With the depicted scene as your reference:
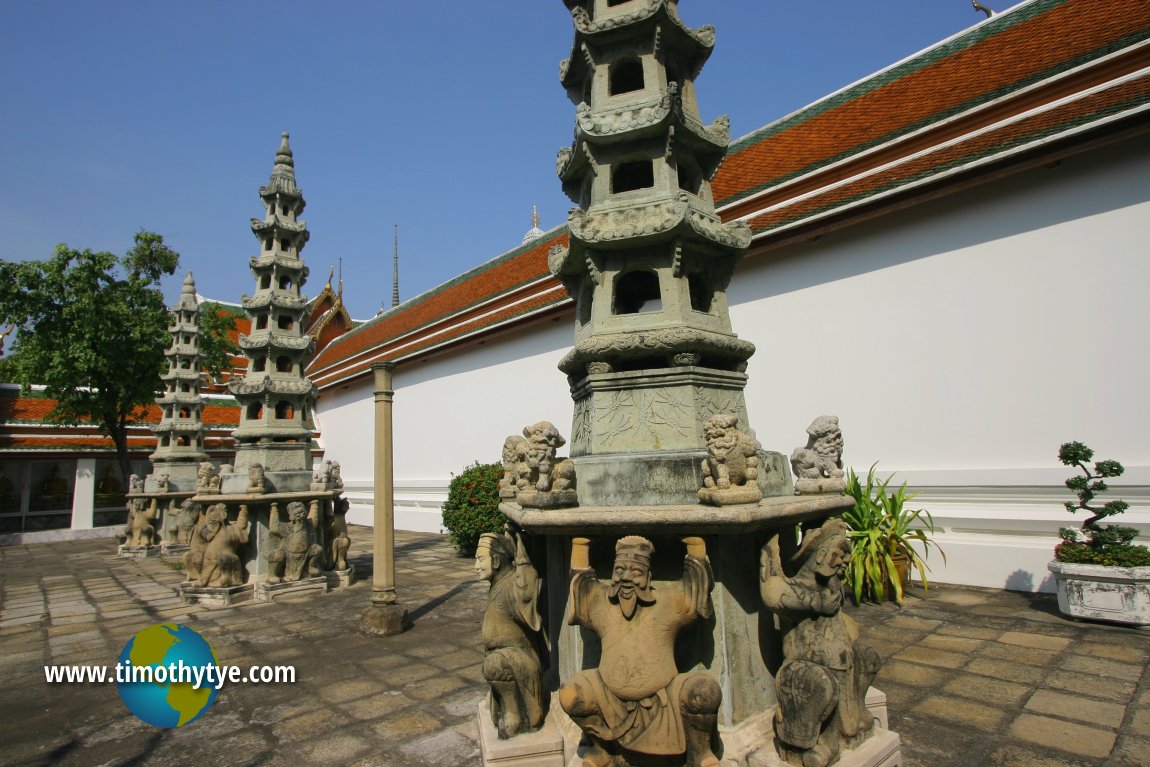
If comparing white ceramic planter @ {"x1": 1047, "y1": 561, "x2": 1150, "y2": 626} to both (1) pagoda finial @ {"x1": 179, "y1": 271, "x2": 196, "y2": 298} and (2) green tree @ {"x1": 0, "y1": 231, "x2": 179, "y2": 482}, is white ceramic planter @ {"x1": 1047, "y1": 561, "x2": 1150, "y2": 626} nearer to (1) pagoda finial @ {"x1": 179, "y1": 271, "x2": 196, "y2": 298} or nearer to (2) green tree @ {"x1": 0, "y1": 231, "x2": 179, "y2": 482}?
(1) pagoda finial @ {"x1": 179, "y1": 271, "x2": 196, "y2": 298}

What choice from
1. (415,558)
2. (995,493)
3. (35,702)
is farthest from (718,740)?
(415,558)

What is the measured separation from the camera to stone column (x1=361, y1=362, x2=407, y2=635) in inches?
269

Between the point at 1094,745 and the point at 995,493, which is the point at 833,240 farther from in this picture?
the point at 1094,745

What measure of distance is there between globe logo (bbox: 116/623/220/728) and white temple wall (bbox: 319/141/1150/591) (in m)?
8.10

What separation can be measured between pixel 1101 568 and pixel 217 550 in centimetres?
1041

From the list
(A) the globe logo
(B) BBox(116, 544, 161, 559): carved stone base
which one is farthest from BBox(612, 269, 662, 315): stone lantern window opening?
(B) BBox(116, 544, 161, 559): carved stone base

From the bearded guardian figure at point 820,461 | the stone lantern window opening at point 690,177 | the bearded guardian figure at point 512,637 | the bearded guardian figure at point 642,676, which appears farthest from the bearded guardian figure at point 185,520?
the bearded guardian figure at point 820,461

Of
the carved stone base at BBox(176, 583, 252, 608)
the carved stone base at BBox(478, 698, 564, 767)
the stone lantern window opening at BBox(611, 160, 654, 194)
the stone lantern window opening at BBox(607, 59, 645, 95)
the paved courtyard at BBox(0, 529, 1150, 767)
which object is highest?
the stone lantern window opening at BBox(607, 59, 645, 95)

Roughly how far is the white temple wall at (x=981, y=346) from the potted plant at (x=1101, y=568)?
1.00 m

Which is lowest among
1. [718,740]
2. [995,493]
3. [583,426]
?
[718,740]

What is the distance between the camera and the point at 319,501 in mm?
9938

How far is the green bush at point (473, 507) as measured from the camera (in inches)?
441

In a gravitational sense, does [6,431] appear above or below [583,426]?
above

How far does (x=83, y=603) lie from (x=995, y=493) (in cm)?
1260
